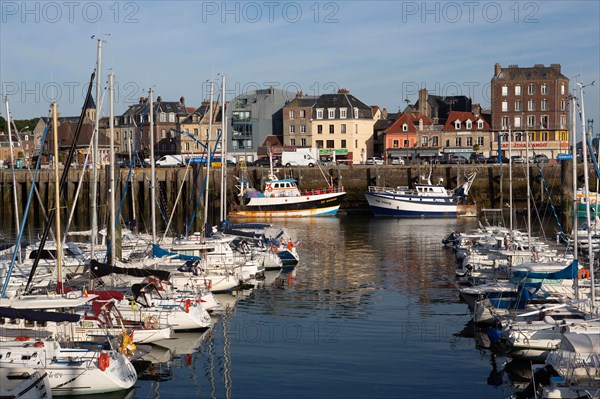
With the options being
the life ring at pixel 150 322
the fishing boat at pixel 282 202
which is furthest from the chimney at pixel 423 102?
the life ring at pixel 150 322

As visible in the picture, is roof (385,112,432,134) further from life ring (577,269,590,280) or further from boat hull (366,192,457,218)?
life ring (577,269,590,280)


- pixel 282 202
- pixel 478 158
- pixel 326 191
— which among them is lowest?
pixel 282 202

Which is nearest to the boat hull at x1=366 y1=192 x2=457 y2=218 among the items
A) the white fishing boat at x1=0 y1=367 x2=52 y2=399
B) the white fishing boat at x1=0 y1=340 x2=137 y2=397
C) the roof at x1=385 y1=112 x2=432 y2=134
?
the roof at x1=385 y1=112 x2=432 y2=134

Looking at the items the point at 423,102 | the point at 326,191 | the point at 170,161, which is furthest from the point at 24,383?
the point at 423,102

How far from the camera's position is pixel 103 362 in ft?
68.7

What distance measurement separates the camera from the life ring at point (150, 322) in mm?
26000

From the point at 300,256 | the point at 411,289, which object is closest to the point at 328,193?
the point at 300,256

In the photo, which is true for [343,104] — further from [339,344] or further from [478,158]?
[339,344]

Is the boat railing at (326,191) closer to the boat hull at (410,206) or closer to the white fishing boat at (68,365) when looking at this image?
the boat hull at (410,206)

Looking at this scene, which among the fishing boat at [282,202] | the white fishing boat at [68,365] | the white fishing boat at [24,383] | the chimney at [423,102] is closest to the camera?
the white fishing boat at [24,383]

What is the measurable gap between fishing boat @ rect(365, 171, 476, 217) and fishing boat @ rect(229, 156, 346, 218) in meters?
3.64

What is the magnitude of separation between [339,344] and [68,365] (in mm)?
9133

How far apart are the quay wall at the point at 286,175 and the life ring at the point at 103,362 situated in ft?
149

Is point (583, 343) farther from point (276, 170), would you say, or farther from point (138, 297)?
point (276, 170)
